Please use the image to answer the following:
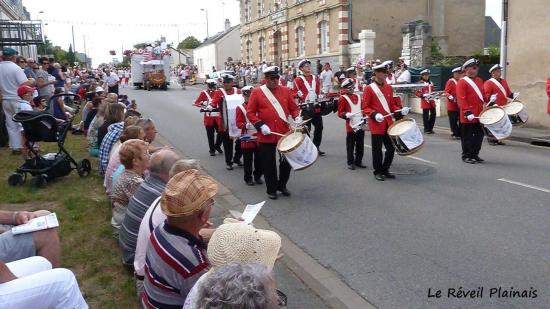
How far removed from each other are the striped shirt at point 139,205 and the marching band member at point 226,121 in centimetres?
563

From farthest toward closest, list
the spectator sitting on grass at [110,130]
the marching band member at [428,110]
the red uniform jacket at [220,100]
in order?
the marching band member at [428,110], the red uniform jacket at [220,100], the spectator sitting on grass at [110,130]

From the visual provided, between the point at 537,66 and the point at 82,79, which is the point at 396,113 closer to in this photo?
the point at 537,66

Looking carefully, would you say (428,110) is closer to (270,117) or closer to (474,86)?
(474,86)

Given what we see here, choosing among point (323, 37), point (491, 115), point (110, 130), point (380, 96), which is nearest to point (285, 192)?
point (380, 96)

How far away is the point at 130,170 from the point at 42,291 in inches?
97.5

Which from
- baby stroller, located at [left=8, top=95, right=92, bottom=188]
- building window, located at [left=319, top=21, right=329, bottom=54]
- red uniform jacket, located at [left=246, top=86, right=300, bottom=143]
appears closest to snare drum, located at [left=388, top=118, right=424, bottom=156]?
red uniform jacket, located at [left=246, top=86, right=300, bottom=143]

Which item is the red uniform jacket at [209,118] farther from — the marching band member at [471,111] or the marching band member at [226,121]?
the marching band member at [471,111]

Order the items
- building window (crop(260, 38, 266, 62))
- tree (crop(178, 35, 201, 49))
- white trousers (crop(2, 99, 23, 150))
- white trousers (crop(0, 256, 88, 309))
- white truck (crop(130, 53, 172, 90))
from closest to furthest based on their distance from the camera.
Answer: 1. white trousers (crop(0, 256, 88, 309))
2. white trousers (crop(2, 99, 23, 150))
3. white truck (crop(130, 53, 172, 90))
4. building window (crop(260, 38, 266, 62))
5. tree (crop(178, 35, 201, 49))

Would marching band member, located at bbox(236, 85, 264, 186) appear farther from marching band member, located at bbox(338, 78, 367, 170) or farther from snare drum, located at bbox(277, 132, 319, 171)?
marching band member, located at bbox(338, 78, 367, 170)

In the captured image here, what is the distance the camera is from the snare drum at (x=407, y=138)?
846 cm

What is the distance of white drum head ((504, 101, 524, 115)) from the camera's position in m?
11.6

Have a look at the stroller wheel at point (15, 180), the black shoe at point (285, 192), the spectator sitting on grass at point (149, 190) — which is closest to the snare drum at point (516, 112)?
the black shoe at point (285, 192)

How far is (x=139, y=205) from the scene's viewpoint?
462 cm

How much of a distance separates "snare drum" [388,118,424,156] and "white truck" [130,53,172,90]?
107ft
